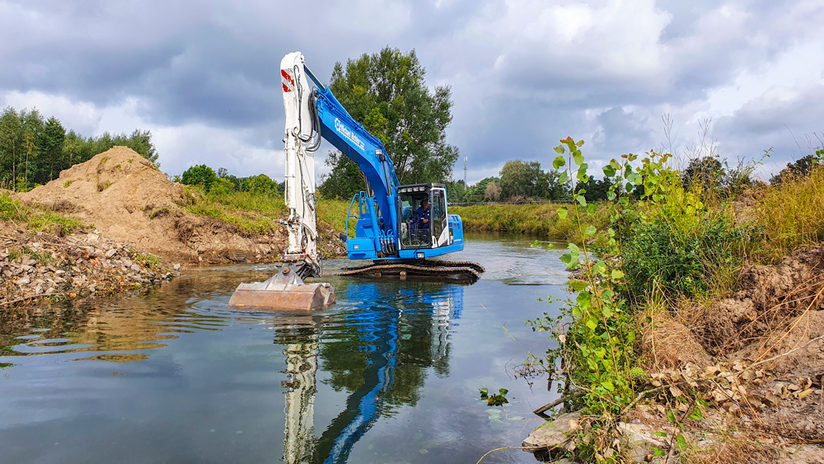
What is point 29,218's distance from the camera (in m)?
12.9

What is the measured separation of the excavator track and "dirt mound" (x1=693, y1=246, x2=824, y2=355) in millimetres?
8858

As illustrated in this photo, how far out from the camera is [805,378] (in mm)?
3525

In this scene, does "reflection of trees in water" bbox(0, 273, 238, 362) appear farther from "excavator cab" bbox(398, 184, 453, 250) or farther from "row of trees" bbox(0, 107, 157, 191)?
"row of trees" bbox(0, 107, 157, 191)

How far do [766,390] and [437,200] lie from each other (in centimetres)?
A: 1215

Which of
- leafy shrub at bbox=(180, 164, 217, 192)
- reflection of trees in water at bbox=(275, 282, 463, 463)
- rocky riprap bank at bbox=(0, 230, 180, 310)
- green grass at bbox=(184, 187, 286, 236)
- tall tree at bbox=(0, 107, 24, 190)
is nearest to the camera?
reflection of trees in water at bbox=(275, 282, 463, 463)

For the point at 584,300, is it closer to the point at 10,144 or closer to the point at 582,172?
the point at 582,172

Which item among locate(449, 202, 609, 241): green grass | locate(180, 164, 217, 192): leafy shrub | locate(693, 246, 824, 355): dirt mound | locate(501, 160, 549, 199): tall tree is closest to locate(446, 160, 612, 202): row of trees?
locate(501, 160, 549, 199): tall tree

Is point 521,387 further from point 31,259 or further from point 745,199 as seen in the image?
point 31,259

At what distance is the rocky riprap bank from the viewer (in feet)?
29.9

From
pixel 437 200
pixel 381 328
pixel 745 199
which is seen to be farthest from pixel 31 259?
pixel 745 199

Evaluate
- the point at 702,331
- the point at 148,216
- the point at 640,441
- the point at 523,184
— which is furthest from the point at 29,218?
the point at 523,184

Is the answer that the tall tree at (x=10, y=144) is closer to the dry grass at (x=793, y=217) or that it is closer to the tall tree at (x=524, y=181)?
the dry grass at (x=793, y=217)

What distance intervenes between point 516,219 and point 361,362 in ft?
135

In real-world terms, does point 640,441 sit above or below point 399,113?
below
